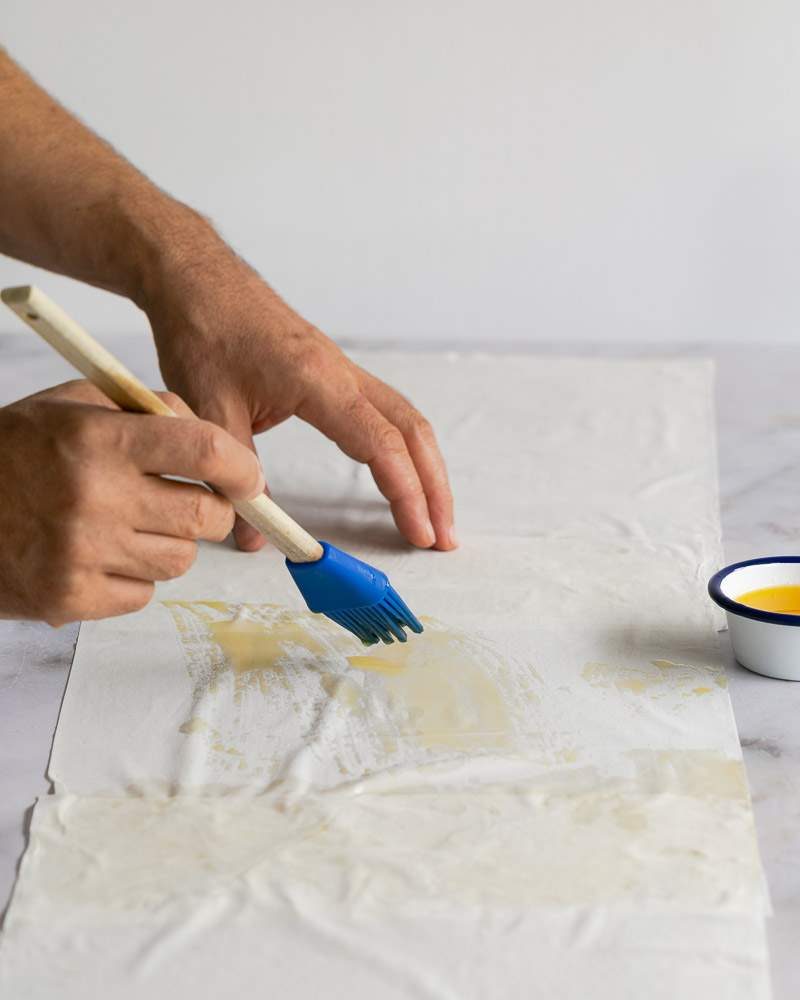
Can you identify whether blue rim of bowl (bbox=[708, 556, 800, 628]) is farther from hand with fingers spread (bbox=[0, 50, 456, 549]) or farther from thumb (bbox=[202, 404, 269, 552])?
thumb (bbox=[202, 404, 269, 552])

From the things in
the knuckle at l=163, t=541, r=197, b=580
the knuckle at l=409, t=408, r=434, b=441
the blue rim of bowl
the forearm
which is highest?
the forearm

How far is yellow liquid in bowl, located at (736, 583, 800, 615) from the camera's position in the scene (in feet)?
3.38

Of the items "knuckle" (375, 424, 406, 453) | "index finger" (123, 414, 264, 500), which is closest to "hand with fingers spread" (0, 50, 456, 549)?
"knuckle" (375, 424, 406, 453)

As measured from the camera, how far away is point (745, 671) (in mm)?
1037

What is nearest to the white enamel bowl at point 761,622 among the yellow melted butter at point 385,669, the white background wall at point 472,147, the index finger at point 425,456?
the yellow melted butter at point 385,669

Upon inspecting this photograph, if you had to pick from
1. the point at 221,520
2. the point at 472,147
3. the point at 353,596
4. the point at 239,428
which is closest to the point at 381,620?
the point at 353,596

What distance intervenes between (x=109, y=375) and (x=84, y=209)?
51 centimetres

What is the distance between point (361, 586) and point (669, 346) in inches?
41.2

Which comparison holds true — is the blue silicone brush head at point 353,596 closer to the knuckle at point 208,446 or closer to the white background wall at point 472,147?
the knuckle at point 208,446

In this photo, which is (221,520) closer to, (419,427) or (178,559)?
(178,559)

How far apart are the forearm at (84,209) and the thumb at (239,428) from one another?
0.43ft

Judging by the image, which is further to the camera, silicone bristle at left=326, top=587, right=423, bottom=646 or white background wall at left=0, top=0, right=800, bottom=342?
white background wall at left=0, top=0, right=800, bottom=342

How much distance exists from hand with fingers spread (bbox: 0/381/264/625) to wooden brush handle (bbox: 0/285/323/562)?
0.02 metres

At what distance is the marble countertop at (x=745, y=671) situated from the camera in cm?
84
